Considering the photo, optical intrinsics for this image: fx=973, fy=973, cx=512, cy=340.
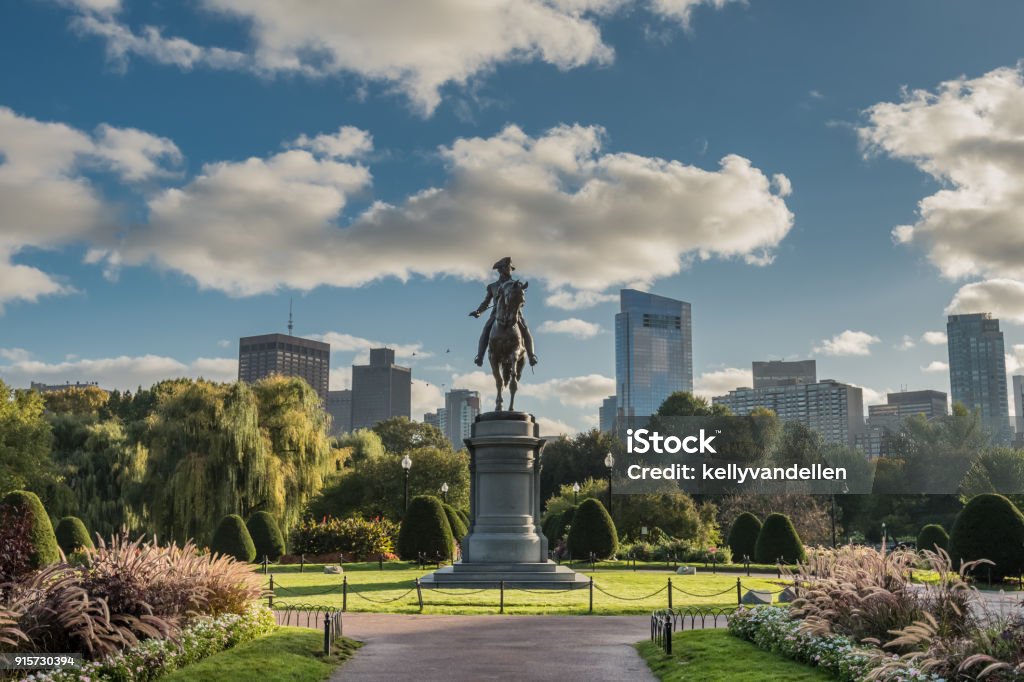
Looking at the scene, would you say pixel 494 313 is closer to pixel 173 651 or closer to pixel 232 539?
pixel 232 539

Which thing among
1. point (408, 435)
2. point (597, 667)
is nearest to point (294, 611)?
point (597, 667)

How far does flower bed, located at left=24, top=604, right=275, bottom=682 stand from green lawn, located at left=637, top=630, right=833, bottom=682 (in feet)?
20.1

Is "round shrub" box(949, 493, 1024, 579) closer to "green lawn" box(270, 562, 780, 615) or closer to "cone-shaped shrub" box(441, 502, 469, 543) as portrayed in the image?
"green lawn" box(270, 562, 780, 615)

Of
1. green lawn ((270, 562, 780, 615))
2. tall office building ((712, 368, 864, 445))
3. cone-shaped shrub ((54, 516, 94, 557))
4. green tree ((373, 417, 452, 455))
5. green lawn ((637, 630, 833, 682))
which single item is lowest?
green lawn ((270, 562, 780, 615))

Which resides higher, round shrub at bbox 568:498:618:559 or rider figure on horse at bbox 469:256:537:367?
rider figure on horse at bbox 469:256:537:367

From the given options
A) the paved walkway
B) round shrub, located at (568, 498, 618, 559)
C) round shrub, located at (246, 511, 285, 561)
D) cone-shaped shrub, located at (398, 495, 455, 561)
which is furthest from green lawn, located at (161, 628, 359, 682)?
round shrub, located at (246, 511, 285, 561)

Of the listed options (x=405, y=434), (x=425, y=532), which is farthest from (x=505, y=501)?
(x=405, y=434)

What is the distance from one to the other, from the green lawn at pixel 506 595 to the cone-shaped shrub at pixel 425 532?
2.11 m

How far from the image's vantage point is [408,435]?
9694 centimetres

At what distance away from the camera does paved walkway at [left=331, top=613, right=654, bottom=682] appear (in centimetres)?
1330

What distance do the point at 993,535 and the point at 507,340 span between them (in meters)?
16.0

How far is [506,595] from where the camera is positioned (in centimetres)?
2433

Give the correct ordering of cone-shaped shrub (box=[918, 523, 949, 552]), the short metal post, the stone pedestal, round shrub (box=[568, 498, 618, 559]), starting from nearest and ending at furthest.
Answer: the short metal post → the stone pedestal → round shrub (box=[568, 498, 618, 559]) → cone-shaped shrub (box=[918, 523, 949, 552])

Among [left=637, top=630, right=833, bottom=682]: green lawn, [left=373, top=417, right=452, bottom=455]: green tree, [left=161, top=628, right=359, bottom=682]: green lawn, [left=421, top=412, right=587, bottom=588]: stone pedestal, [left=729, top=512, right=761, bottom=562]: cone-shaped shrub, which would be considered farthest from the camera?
[left=373, top=417, right=452, bottom=455]: green tree
